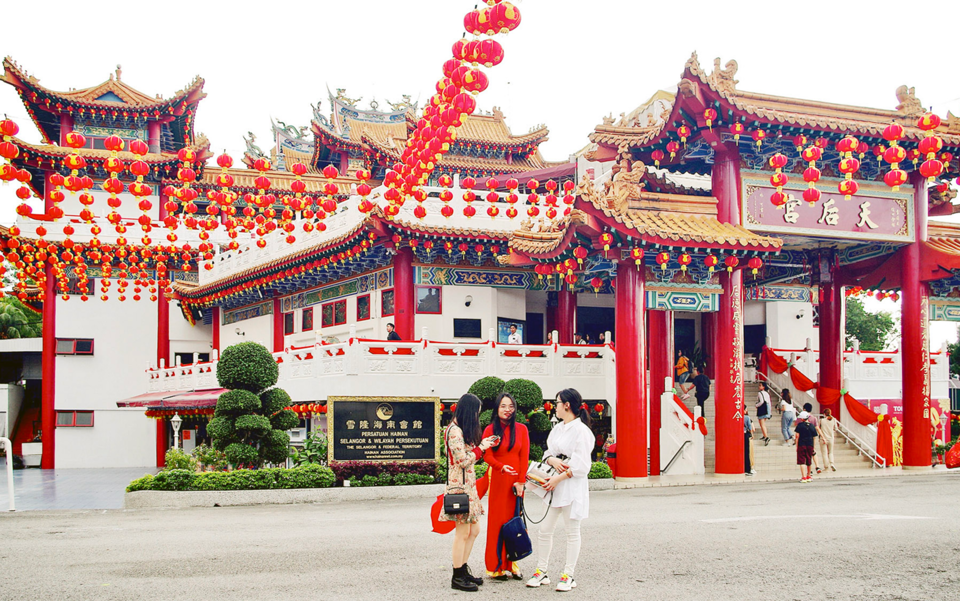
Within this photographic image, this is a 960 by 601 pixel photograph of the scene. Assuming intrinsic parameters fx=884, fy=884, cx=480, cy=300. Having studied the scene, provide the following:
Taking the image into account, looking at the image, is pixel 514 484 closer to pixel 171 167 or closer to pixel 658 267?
pixel 658 267

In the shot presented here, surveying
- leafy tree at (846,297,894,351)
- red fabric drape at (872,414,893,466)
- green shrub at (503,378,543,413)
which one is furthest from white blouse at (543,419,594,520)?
leafy tree at (846,297,894,351)

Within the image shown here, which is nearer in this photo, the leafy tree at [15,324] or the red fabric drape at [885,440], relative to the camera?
the red fabric drape at [885,440]

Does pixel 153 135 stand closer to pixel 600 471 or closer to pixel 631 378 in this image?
pixel 631 378

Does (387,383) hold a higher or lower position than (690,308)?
lower

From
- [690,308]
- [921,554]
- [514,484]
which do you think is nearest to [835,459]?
[690,308]

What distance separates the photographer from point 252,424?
1722cm

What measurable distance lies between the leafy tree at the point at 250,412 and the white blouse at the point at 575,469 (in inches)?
419

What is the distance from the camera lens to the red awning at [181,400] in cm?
2344

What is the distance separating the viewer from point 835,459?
21078 mm

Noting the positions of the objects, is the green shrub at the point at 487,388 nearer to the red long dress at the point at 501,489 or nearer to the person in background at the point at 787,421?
the person in background at the point at 787,421

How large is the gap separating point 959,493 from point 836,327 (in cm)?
858

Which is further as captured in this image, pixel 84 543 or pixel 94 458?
pixel 94 458

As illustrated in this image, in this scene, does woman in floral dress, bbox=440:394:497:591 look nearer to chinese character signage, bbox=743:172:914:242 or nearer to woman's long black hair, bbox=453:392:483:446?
woman's long black hair, bbox=453:392:483:446

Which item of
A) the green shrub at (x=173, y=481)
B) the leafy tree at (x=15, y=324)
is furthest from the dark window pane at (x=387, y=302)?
the leafy tree at (x=15, y=324)
